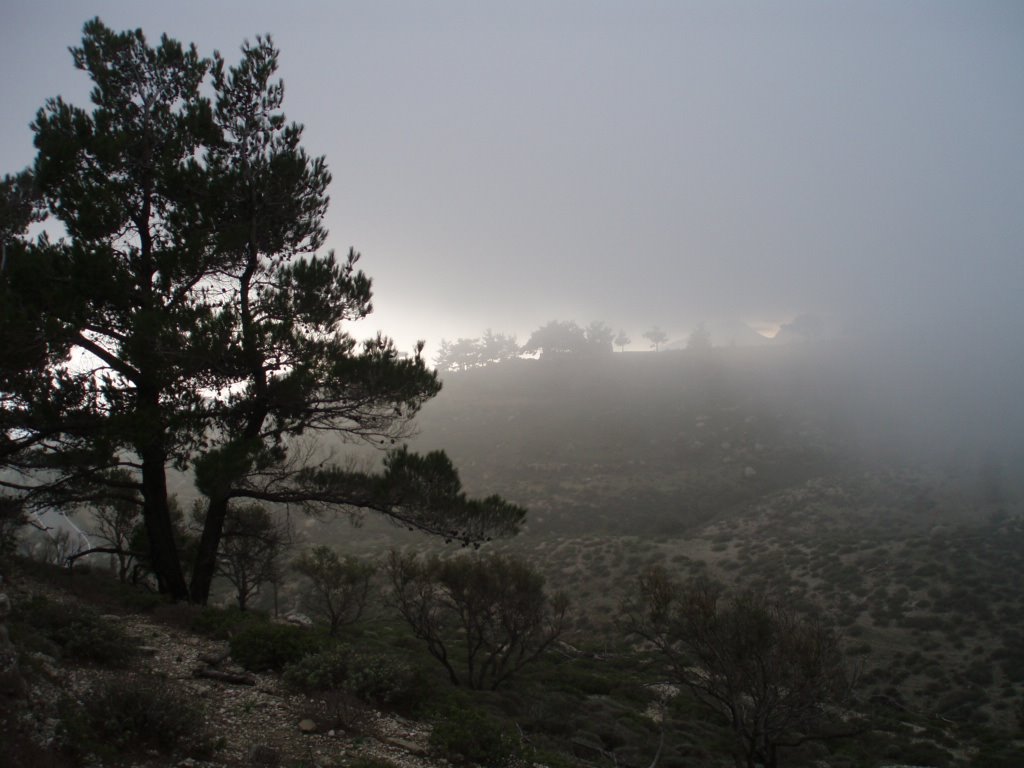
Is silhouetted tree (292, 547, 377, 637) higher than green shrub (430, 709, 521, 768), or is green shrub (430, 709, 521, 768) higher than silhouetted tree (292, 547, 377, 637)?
green shrub (430, 709, 521, 768)

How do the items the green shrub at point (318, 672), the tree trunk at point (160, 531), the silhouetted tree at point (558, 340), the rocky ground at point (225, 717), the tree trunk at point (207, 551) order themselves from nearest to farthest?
1. the rocky ground at point (225, 717)
2. the green shrub at point (318, 672)
3. the tree trunk at point (160, 531)
4. the tree trunk at point (207, 551)
5. the silhouetted tree at point (558, 340)

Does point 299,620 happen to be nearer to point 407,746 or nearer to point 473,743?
point 407,746

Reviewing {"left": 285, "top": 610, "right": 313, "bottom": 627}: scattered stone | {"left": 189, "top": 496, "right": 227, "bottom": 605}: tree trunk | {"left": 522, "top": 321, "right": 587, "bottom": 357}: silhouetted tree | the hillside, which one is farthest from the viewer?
{"left": 522, "top": 321, "right": 587, "bottom": 357}: silhouetted tree

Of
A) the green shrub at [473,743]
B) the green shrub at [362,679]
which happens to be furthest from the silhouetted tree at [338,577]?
the green shrub at [473,743]

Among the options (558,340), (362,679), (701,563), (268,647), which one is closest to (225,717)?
(362,679)

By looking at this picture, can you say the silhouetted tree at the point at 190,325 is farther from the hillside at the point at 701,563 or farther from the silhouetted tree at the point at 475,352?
the silhouetted tree at the point at 475,352

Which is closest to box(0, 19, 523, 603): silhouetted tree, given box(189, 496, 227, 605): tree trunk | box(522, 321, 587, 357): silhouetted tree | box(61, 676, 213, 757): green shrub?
box(189, 496, 227, 605): tree trunk

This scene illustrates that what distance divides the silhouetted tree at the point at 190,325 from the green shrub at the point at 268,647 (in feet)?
8.66

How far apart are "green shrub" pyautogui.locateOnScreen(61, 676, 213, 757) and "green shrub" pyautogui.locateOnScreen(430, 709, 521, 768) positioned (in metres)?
2.84

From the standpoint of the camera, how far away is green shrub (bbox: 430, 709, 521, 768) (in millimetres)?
6992

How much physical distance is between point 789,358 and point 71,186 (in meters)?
98.4

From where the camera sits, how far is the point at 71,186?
10812 mm

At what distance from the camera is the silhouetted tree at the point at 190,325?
32.4 feet

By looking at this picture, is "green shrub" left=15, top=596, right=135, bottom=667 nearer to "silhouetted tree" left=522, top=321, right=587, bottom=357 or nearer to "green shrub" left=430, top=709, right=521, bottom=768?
"green shrub" left=430, top=709, right=521, bottom=768
